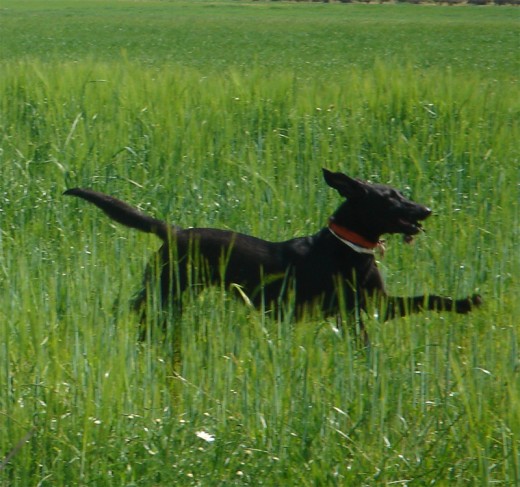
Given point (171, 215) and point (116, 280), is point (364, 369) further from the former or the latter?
point (171, 215)

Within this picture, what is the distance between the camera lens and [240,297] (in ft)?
13.3

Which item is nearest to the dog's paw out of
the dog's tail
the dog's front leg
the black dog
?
the dog's front leg

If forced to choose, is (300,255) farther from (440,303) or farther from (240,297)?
(440,303)

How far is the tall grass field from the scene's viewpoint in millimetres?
2670

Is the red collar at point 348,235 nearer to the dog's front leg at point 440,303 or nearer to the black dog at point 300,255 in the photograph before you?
the black dog at point 300,255

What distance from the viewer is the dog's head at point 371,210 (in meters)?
4.17

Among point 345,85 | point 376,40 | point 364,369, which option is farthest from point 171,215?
point 376,40

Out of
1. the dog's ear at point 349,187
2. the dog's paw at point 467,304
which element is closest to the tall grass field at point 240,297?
the dog's paw at point 467,304

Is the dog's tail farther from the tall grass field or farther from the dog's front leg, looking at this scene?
the dog's front leg

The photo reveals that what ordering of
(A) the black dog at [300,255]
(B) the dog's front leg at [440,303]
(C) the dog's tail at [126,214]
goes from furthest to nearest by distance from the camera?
(C) the dog's tail at [126,214]
(A) the black dog at [300,255]
(B) the dog's front leg at [440,303]

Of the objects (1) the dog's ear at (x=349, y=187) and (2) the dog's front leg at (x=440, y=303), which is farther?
(1) the dog's ear at (x=349, y=187)

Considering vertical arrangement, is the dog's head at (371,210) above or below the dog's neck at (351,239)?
above

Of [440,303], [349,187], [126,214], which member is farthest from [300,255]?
[126,214]

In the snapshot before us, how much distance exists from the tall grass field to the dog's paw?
1.8 inches
